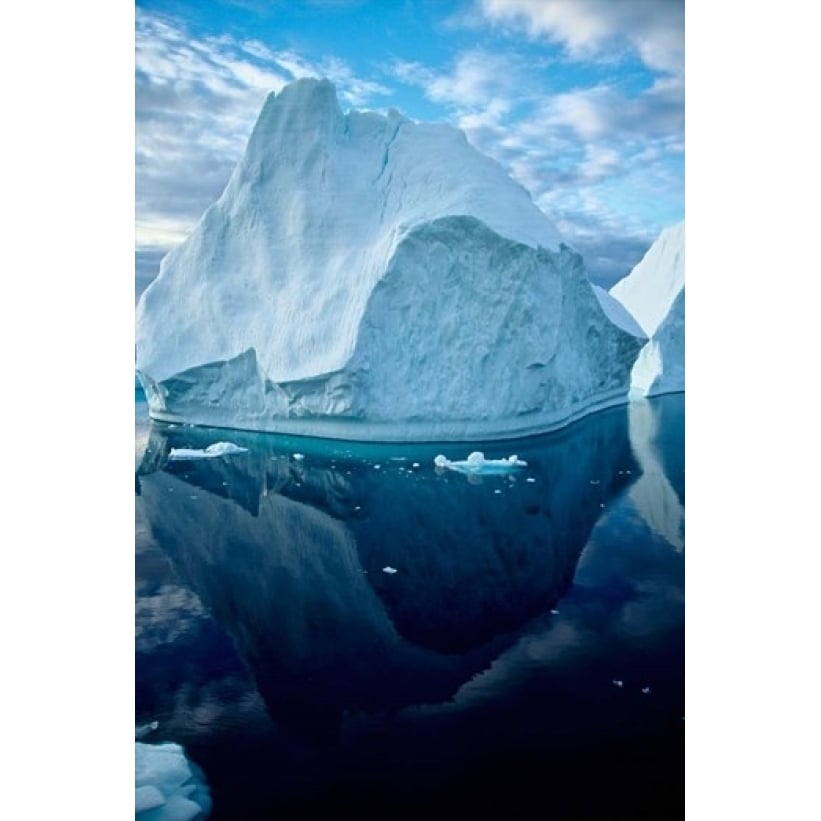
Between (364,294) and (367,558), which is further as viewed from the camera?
(364,294)

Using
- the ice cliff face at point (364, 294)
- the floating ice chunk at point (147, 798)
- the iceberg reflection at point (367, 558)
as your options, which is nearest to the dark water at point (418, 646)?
the iceberg reflection at point (367, 558)

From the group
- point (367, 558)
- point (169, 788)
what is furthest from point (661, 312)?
point (169, 788)

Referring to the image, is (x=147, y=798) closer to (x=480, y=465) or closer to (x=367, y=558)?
(x=367, y=558)

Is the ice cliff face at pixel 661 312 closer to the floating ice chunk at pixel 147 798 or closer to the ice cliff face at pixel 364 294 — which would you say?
the ice cliff face at pixel 364 294

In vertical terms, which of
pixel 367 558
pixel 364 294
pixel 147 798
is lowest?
pixel 147 798

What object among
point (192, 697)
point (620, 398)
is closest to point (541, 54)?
point (192, 697)
